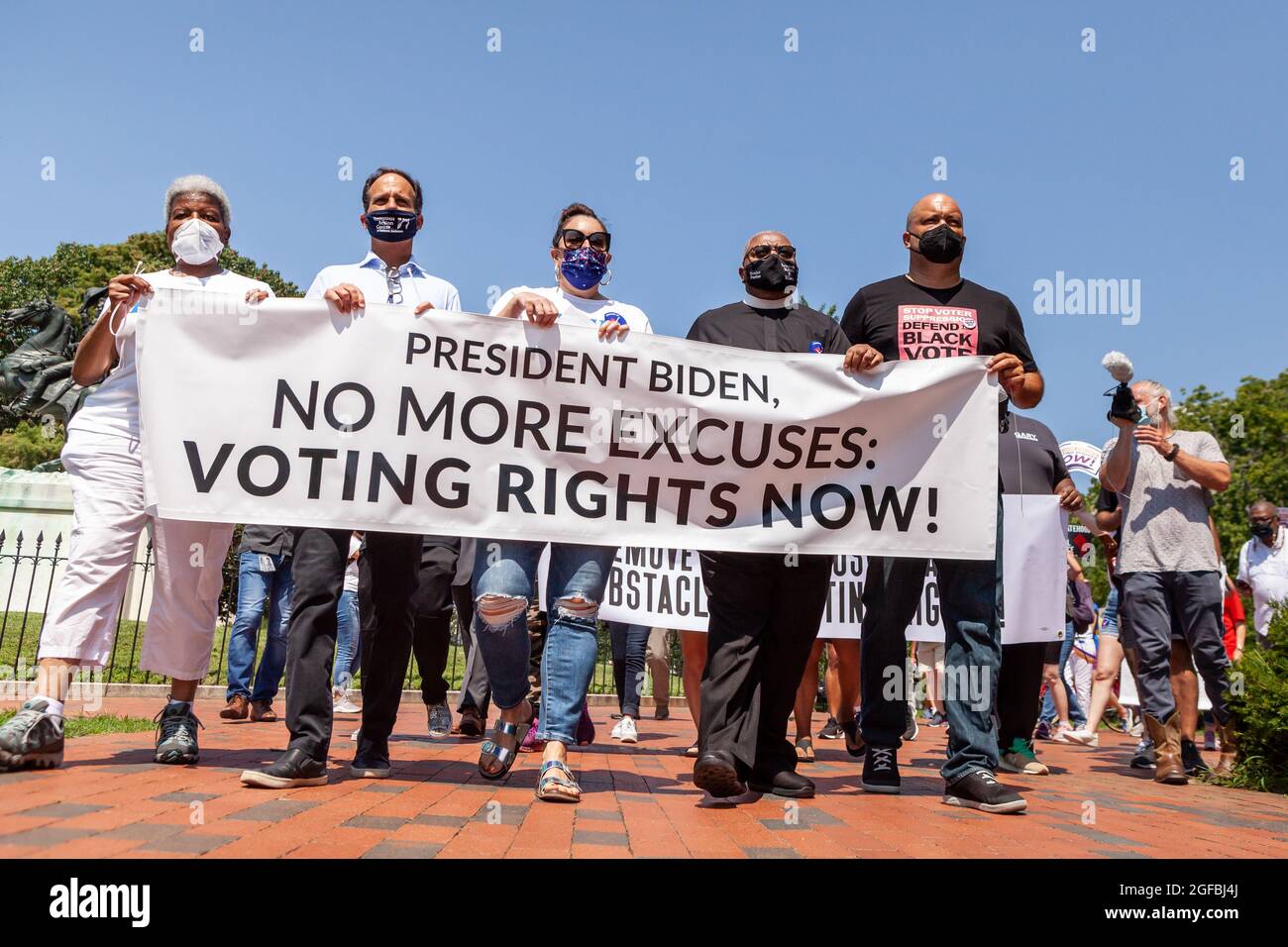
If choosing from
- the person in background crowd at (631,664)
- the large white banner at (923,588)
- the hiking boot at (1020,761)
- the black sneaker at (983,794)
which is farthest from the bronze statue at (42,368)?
the black sneaker at (983,794)

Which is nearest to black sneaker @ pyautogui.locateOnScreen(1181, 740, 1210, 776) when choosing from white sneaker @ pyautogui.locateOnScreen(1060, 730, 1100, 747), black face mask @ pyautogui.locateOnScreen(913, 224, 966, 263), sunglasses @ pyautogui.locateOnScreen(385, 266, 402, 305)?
white sneaker @ pyautogui.locateOnScreen(1060, 730, 1100, 747)

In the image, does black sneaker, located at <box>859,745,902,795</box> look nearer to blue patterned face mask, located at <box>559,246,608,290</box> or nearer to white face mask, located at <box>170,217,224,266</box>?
blue patterned face mask, located at <box>559,246,608,290</box>

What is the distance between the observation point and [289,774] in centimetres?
382

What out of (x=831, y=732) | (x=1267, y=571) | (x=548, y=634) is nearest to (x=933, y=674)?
(x=1267, y=571)

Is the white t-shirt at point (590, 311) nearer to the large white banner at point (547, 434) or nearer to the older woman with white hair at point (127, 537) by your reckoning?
the large white banner at point (547, 434)

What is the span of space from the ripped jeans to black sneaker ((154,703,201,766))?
1.34m

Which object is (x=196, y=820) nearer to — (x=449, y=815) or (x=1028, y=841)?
(x=449, y=815)

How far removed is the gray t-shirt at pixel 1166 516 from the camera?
646 cm

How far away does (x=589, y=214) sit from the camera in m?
4.86

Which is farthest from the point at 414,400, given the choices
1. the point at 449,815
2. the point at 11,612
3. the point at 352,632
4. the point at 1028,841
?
the point at 11,612

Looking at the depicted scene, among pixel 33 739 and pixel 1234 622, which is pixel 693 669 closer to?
pixel 33 739

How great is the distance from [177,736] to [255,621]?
3.33m
